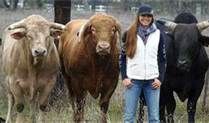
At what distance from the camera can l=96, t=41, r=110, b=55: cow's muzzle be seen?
31.2ft

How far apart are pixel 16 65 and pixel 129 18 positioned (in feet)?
18.1

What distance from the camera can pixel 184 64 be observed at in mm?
10172

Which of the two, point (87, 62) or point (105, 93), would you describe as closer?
point (87, 62)

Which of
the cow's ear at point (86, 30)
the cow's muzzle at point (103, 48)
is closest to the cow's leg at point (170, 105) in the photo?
the cow's ear at point (86, 30)

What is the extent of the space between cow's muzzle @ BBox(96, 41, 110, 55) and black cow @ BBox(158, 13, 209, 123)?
133cm

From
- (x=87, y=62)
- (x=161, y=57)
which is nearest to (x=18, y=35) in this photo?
(x=87, y=62)

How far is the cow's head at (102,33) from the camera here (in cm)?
959

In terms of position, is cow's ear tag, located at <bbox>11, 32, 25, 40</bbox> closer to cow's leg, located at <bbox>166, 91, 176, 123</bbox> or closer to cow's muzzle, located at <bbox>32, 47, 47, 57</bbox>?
cow's muzzle, located at <bbox>32, 47, 47, 57</bbox>

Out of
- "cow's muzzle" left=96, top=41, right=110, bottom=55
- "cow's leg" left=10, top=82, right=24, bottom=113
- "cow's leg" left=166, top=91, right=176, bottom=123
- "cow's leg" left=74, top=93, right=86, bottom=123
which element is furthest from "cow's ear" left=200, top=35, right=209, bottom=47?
"cow's leg" left=10, top=82, right=24, bottom=113

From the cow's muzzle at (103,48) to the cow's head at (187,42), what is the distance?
1.33 m

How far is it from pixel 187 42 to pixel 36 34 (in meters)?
2.39

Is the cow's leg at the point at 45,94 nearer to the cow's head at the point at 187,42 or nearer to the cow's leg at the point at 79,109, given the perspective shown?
the cow's leg at the point at 79,109

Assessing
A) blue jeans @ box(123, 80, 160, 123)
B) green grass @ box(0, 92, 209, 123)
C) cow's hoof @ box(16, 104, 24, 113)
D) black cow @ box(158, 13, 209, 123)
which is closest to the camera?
blue jeans @ box(123, 80, 160, 123)

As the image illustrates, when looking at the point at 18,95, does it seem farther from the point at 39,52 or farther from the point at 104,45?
the point at 104,45
